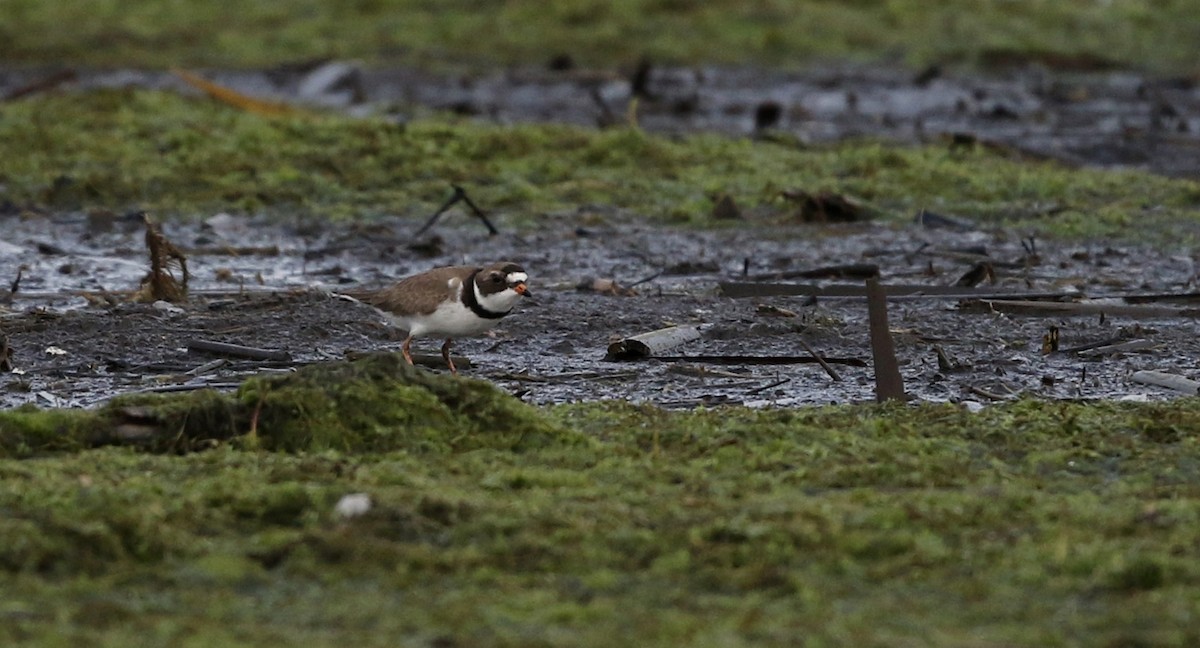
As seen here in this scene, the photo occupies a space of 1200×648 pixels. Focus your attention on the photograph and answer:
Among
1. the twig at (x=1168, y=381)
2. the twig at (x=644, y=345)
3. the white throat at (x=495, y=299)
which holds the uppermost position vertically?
the white throat at (x=495, y=299)

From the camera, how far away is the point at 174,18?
27250 millimetres

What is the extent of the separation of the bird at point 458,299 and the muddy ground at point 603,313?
0.27 m

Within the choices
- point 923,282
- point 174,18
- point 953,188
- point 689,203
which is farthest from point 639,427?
point 174,18

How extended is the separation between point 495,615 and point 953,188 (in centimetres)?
1014

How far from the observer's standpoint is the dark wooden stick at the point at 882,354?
23.3 ft

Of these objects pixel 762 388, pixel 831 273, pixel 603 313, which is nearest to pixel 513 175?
pixel 831 273

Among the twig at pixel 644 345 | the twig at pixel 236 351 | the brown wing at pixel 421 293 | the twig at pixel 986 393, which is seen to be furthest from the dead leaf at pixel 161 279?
the twig at pixel 986 393

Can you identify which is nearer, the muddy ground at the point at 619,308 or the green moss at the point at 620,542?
the green moss at the point at 620,542

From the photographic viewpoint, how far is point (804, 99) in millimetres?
21641

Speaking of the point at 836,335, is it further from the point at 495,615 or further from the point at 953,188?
the point at 953,188

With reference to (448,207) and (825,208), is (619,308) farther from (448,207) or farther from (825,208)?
(825,208)

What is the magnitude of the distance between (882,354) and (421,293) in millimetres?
2006

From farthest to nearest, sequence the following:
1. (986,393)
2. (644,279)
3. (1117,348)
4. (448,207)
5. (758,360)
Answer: (448,207) < (644,279) < (1117,348) < (758,360) < (986,393)

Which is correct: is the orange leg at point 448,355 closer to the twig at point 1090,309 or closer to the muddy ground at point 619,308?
the muddy ground at point 619,308
